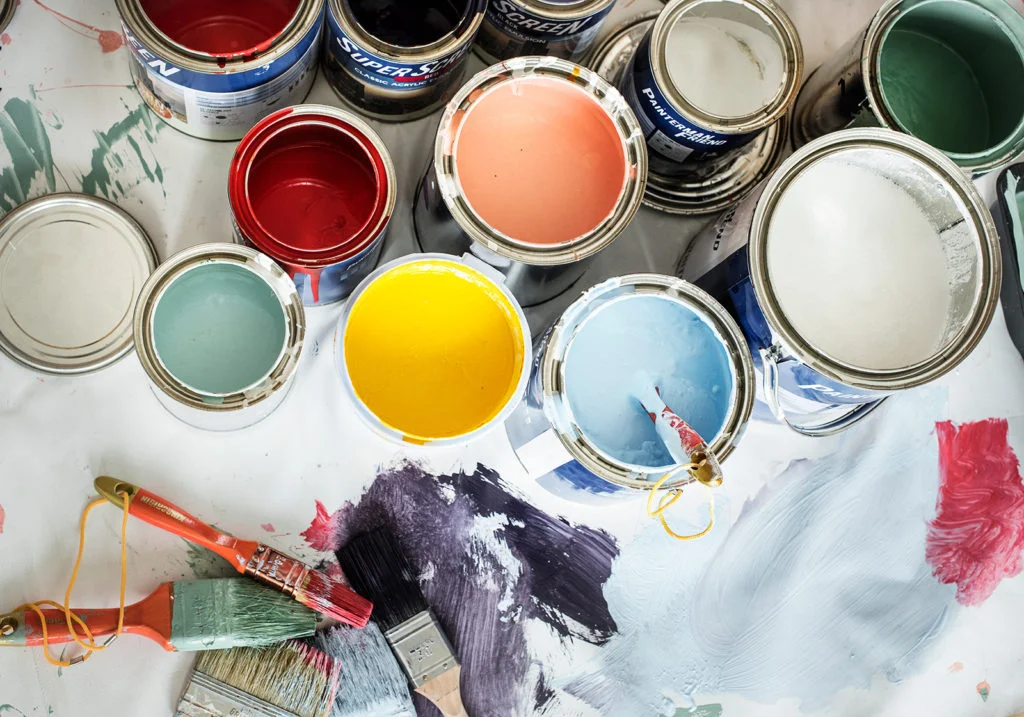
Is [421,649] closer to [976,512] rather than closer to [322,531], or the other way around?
[322,531]

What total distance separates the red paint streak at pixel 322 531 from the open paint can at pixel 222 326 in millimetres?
184

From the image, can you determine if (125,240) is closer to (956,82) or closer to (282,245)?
(282,245)

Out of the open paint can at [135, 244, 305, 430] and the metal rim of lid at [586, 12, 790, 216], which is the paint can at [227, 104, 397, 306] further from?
the metal rim of lid at [586, 12, 790, 216]

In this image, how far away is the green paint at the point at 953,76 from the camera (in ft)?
3.81

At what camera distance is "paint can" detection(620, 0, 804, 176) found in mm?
1068

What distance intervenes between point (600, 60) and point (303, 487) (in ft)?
2.41

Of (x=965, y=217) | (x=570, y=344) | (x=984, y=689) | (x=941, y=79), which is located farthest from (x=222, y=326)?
(x=984, y=689)

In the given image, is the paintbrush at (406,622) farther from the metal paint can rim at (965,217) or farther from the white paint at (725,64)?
the white paint at (725,64)

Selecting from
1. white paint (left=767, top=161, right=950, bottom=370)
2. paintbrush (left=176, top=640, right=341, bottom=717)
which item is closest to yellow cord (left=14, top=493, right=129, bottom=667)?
paintbrush (left=176, top=640, right=341, bottom=717)

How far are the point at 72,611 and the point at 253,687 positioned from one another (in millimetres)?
233

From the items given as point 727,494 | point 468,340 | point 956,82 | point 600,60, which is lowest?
point 727,494

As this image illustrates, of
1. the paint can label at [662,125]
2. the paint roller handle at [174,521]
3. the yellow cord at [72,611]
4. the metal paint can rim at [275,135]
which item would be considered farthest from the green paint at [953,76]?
the yellow cord at [72,611]

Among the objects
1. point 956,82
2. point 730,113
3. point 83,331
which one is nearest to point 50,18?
point 83,331

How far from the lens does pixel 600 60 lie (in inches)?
48.9
